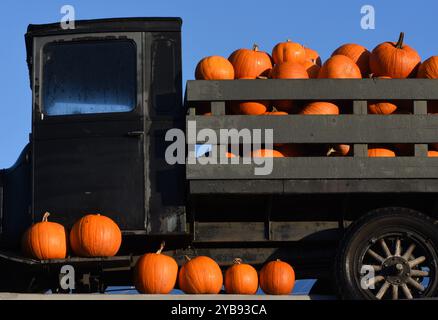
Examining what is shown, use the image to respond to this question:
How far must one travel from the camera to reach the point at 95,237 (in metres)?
6.38

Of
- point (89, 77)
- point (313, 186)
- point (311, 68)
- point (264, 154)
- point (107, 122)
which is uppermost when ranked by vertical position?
point (311, 68)

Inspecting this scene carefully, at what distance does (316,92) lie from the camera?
6605 mm

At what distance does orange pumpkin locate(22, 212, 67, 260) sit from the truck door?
6.5 inches

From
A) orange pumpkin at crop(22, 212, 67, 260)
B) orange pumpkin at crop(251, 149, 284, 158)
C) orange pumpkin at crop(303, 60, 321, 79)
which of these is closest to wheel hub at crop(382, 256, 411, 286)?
orange pumpkin at crop(251, 149, 284, 158)

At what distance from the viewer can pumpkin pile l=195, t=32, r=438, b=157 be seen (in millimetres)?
6703

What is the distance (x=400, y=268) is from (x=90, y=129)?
256cm

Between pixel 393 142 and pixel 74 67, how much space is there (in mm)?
2560

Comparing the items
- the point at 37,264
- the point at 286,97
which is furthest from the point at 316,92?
the point at 37,264

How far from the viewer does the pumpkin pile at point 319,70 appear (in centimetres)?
670

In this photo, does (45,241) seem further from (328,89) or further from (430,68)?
(430,68)

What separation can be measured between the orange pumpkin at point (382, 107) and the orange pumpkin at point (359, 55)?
0.67 meters

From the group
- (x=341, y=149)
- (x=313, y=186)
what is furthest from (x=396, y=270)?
(x=341, y=149)

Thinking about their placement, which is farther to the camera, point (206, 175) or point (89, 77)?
point (89, 77)
